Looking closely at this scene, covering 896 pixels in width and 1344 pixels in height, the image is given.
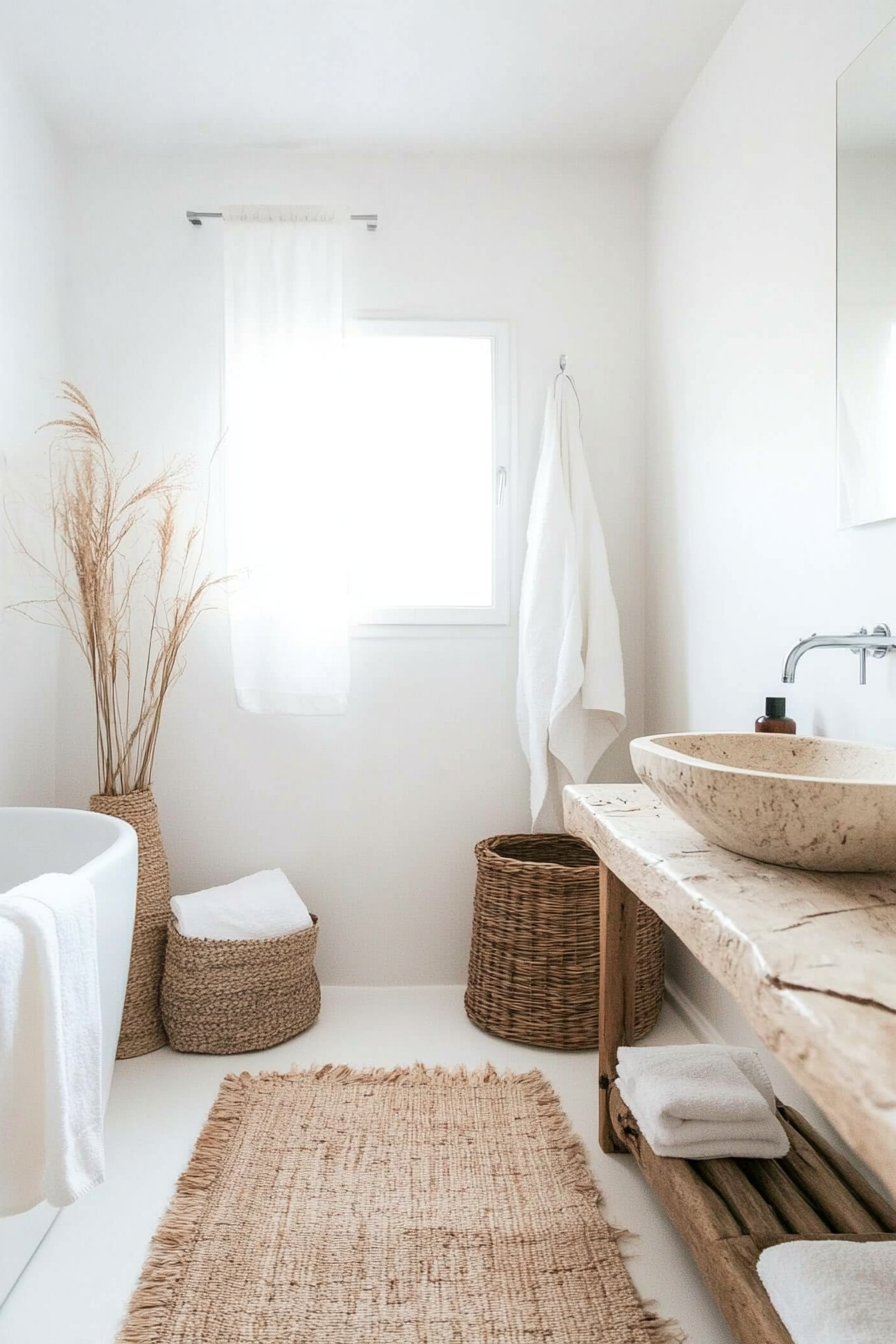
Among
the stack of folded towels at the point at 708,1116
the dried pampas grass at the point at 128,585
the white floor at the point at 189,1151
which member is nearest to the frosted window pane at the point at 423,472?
the dried pampas grass at the point at 128,585

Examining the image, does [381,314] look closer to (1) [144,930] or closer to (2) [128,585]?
(2) [128,585]

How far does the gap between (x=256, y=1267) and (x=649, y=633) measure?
1995 mm

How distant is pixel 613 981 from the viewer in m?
1.97

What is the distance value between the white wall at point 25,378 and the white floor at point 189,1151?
0.90 m

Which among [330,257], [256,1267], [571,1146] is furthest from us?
[330,257]

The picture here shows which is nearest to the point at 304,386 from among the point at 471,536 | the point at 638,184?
the point at 471,536

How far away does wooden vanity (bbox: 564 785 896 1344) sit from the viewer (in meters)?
0.74

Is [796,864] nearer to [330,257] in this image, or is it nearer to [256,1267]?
[256,1267]

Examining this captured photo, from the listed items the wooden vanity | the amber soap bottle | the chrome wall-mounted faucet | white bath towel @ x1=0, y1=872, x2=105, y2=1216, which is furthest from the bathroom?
white bath towel @ x1=0, y1=872, x2=105, y2=1216

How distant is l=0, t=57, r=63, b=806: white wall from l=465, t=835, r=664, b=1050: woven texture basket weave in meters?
1.32

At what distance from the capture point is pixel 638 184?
295 cm

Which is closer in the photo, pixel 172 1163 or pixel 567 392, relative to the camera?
pixel 172 1163

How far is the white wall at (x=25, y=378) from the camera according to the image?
8.17 ft

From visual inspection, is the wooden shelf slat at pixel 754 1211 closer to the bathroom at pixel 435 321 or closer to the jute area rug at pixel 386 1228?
the jute area rug at pixel 386 1228
